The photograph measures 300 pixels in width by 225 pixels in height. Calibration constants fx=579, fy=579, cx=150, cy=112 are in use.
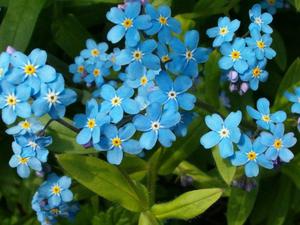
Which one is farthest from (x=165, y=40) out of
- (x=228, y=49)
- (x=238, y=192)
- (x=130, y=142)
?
(x=238, y=192)

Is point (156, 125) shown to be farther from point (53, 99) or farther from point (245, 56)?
point (245, 56)

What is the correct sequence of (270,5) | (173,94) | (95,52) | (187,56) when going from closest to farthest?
1. (173,94)
2. (187,56)
3. (95,52)
4. (270,5)

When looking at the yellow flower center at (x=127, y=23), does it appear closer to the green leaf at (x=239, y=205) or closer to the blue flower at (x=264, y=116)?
the blue flower at (x=264, y=116)

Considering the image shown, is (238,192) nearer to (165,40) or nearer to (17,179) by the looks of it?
(165,40)

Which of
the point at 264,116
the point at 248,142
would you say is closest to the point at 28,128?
the point at 248,142

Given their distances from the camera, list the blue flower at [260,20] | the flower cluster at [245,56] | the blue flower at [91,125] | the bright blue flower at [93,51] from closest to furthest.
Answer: the blue flower at [91,125] → the flower cluster at [245,56] → the blue flower at [260,20] → the bright blue flower at [93,51]

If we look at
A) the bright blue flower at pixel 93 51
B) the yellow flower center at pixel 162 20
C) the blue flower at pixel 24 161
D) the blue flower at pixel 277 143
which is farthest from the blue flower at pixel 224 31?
the blue flower at pixel 24 161
